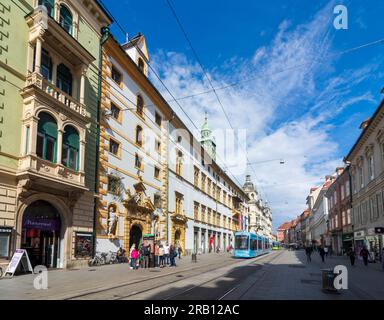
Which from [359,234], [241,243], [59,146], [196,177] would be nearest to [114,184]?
[59,146]

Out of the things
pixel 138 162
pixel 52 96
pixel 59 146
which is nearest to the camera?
pixel 52 96

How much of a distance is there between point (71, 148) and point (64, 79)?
13.1 ft

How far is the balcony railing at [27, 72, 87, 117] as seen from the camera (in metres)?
17.8

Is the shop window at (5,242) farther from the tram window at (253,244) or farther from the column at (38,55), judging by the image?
the tram window at (253,244)

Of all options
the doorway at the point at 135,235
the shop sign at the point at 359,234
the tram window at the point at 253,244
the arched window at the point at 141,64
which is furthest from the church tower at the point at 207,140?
the doorway at the point at 135,235

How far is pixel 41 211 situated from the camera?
743 inches

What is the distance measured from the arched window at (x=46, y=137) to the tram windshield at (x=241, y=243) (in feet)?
82.4

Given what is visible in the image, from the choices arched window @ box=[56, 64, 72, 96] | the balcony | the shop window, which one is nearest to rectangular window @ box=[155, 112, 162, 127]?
the balcony

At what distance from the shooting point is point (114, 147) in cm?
2684

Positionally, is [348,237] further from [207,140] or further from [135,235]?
[135,235]

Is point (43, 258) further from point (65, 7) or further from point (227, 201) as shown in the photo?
point (227, 201)

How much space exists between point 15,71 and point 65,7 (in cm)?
611

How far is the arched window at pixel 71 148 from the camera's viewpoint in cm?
1995
